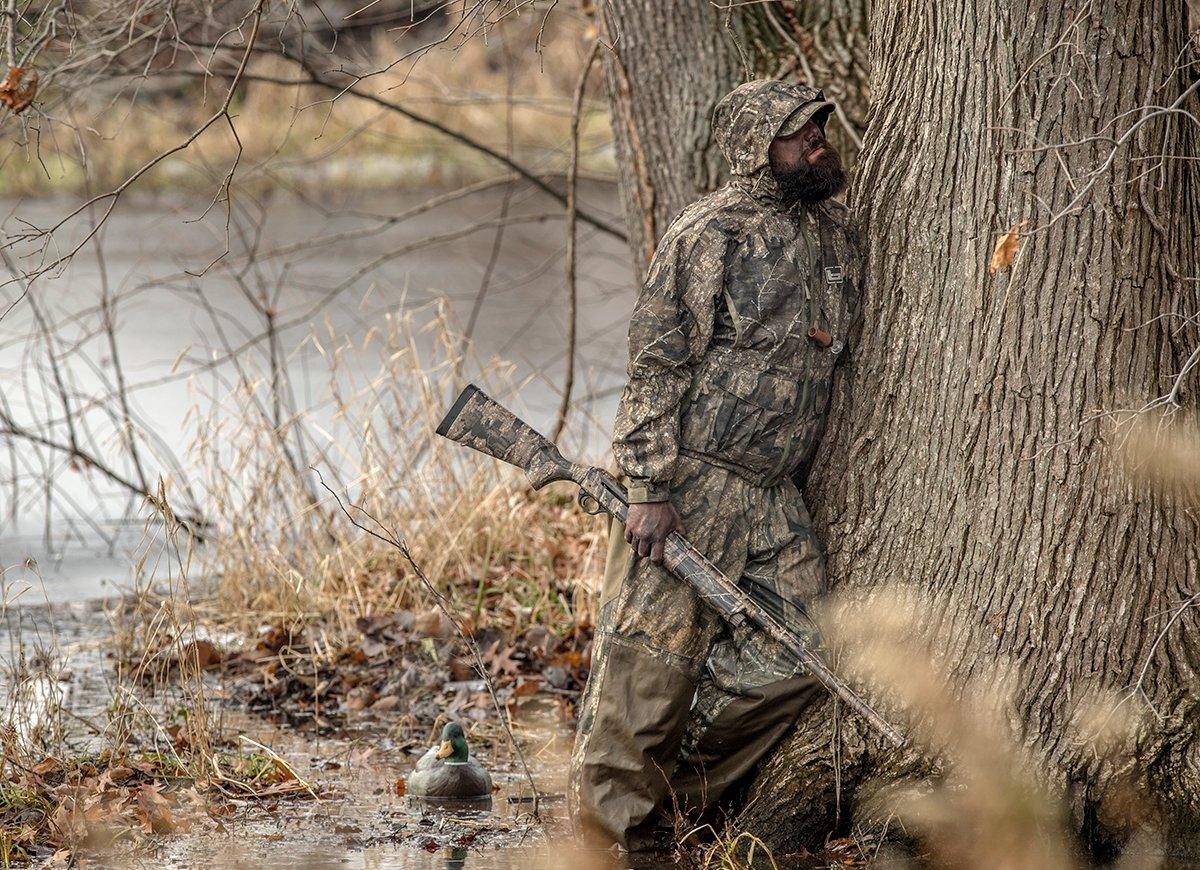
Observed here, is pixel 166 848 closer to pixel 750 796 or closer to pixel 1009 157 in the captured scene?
pixel 750 796

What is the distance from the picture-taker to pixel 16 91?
5008 millimetres

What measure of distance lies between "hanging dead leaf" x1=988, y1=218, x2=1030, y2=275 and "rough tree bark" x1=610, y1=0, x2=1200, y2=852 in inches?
6.0

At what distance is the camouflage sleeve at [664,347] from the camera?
4.73 m

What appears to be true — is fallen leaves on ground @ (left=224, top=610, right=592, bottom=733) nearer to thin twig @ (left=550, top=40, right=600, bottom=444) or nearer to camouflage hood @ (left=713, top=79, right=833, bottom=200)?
thin twig @ (left=550, top=40, right=600, bottom=444)

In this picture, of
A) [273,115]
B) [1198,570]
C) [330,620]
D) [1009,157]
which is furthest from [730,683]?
[273,115]

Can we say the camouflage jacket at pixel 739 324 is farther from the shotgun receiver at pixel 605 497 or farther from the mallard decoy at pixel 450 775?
the mallard decoy at pixel 450 775

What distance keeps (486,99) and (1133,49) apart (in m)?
5.34

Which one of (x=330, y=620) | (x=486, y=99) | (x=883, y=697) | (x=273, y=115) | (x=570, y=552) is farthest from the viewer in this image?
(x=273, y=115)

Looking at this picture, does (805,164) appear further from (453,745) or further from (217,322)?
(217,322)

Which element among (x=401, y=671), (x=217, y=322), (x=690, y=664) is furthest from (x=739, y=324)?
(x=217, y=322)

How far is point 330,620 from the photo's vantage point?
7141 mm

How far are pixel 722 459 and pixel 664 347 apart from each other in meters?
Result: 0.42

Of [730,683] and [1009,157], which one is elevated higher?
[1009,157]

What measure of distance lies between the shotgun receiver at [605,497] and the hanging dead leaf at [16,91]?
5.73 feet
